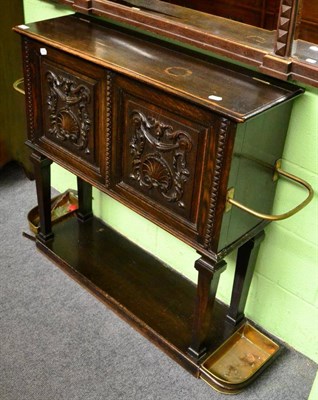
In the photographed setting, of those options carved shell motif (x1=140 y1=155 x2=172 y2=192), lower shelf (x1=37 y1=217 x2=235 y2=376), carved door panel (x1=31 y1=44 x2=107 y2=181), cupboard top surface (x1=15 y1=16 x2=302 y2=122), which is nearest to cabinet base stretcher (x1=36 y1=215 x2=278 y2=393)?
lower shelf (x1=37 y1=217 x2=235 y2=376)

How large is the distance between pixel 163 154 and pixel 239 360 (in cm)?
87

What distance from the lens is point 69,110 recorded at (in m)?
1.98

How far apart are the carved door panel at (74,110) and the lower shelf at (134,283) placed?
0.53 meters

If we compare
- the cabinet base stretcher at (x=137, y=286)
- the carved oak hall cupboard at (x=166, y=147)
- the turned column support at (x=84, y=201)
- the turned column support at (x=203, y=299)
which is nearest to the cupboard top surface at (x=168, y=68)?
the carved oak hall cupboard at (x=166, y=147)

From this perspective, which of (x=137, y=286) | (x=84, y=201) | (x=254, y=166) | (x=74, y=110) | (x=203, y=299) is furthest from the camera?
(x=84, y=201)

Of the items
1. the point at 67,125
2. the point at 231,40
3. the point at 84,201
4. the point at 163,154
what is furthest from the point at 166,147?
the point at 84,201

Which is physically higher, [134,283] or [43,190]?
[43,190]

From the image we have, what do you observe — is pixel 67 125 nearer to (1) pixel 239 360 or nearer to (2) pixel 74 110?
(2) pixel 74 110

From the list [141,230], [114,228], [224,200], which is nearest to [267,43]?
[224,200]

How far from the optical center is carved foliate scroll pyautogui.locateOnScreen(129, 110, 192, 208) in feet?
5.37

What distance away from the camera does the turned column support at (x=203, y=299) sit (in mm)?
1746

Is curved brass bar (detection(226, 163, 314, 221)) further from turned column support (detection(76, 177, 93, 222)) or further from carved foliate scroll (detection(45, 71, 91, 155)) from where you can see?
turned column support (detection(76, 177, 93, 222))

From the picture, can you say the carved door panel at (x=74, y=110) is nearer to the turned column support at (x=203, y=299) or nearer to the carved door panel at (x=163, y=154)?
the carved door panel at (x=163, y=154)

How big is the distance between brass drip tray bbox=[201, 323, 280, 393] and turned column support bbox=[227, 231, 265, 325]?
0.06m
